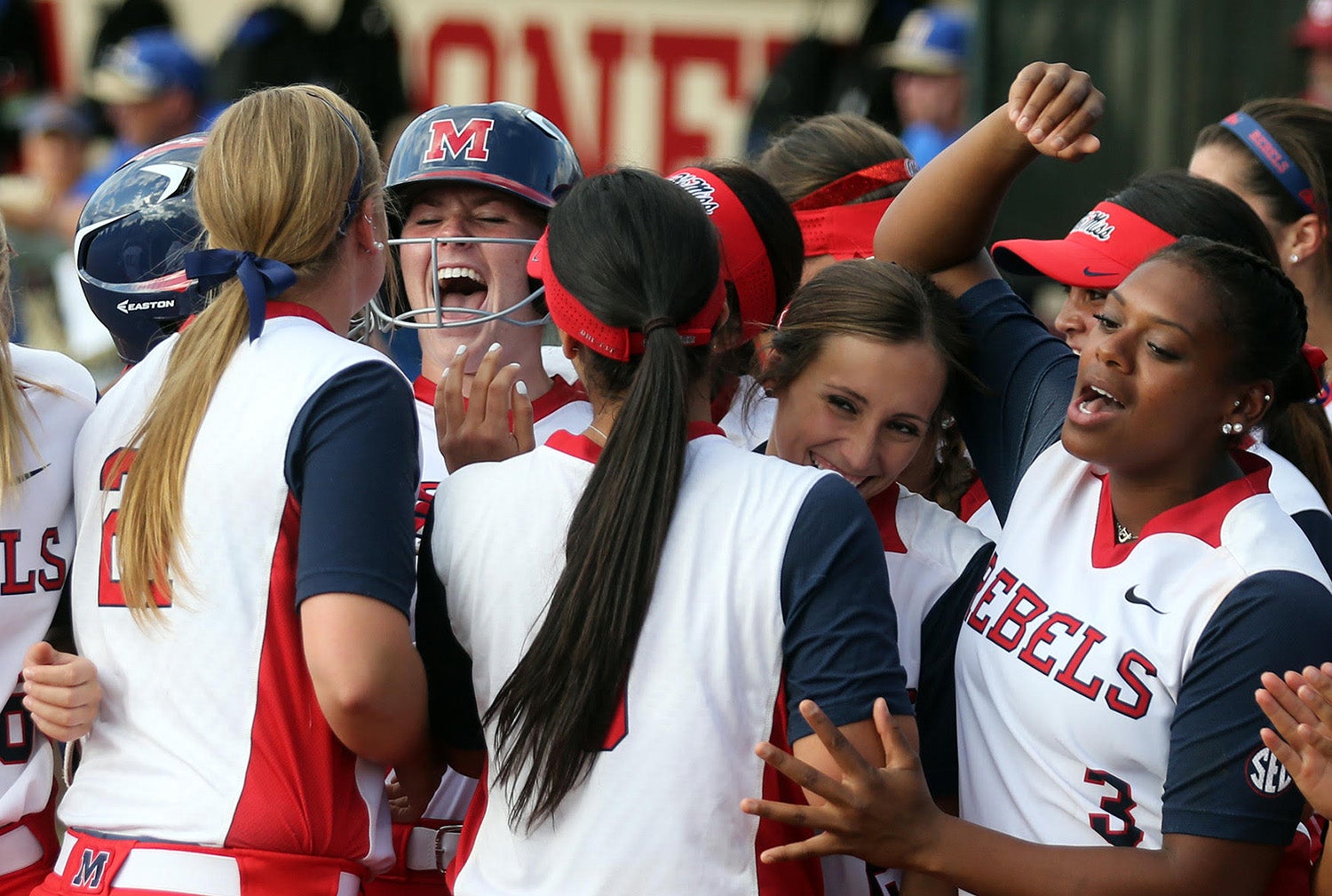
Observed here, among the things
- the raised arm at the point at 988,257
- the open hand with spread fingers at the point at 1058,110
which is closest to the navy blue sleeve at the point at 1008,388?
the raised arm at the point at 988,257

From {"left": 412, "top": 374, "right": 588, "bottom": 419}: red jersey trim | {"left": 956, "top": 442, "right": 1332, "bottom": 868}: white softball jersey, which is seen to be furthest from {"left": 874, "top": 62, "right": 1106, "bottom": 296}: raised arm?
{"left": 412, "top": 374, "right": 588, "bottom": 419}: red jersey trim

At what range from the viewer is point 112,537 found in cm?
253

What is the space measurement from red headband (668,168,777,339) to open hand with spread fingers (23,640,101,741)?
1434mm

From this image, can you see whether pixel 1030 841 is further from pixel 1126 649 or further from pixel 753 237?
pixel 753 237

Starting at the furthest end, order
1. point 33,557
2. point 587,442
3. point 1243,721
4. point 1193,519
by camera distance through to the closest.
Answer: point 33,557 < point 1193,519 < point 587,442 < point 1243,721

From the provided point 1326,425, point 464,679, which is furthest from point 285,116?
point 1326,425

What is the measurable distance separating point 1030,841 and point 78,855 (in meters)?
1.42

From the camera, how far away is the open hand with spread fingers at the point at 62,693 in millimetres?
2451

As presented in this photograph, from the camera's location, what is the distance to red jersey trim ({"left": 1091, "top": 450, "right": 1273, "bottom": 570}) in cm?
253

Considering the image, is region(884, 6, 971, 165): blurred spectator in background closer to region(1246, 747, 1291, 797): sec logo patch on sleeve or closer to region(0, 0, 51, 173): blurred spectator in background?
region(1246, 747, 1291, 797): sec logo patch on sleeve

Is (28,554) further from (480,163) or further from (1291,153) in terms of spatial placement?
(1291,153)

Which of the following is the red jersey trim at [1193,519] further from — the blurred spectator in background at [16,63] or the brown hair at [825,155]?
the blurred spectator in background at [16,63]

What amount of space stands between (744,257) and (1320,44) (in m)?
3.79

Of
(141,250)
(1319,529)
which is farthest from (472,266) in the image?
(1319,529)
